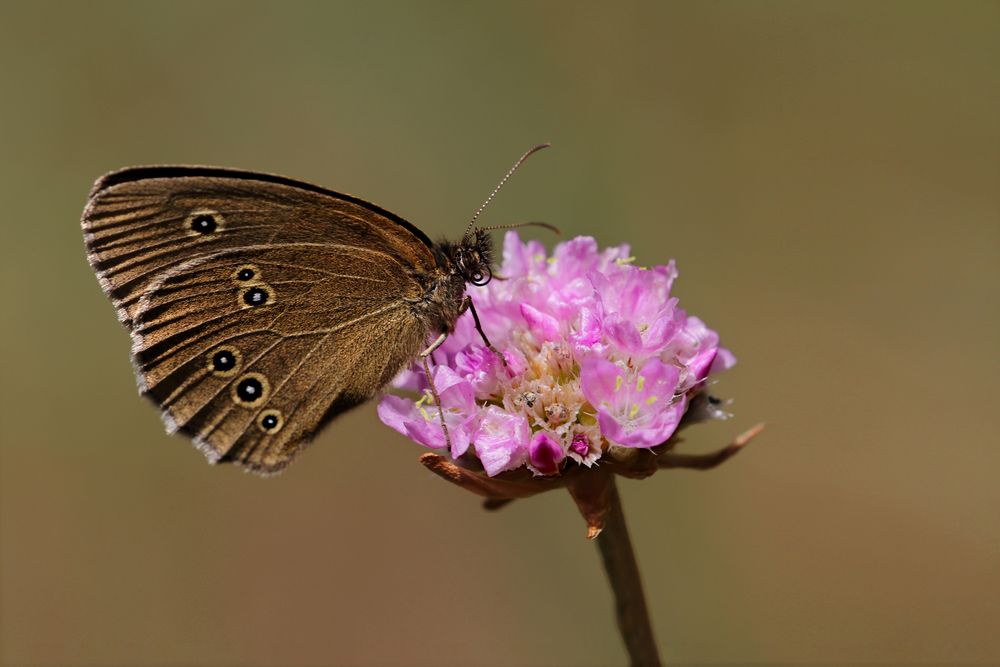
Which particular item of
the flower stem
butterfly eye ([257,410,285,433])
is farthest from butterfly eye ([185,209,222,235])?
Result: the flower stem

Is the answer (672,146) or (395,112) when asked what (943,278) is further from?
(395,112)

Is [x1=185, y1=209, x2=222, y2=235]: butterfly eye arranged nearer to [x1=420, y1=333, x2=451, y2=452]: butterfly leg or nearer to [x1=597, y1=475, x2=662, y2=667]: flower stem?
[x1=420, y1=333, x2=451, y2=452]: butterfly leg

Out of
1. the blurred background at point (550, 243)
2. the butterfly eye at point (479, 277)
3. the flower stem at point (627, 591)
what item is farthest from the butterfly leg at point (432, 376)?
the blurred background at point (550, 243)

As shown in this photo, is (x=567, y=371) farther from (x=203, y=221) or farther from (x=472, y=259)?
(x=203, y=221)

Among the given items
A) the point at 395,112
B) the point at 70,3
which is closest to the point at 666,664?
the point at 395,112

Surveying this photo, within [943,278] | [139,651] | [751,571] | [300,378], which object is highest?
[943,278]

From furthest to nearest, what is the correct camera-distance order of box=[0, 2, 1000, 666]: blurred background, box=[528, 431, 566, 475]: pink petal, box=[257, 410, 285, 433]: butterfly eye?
box=[0, 2, 1000, 666]: blurred background
box=[257, 410, 285, 433]: butterfly eye
box=[528, 431, 566, 475]: pink petal

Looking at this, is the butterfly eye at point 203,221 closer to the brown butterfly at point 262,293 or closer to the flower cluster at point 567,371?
the brown butterfly at point 262,293
